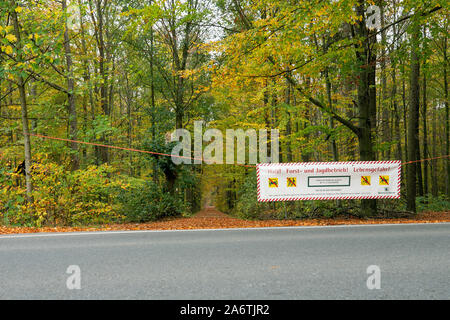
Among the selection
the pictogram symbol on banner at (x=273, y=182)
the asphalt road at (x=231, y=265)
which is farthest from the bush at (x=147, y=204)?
the asphalt road at (x=231, y=265)

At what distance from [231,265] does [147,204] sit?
29.7ft

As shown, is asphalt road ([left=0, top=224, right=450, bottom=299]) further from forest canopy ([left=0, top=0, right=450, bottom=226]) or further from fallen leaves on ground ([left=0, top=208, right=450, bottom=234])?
forest canopy ([left=0, top=0, right=450, bottom=226])

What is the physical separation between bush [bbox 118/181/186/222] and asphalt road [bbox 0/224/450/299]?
5653mm

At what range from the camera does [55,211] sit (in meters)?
10.3

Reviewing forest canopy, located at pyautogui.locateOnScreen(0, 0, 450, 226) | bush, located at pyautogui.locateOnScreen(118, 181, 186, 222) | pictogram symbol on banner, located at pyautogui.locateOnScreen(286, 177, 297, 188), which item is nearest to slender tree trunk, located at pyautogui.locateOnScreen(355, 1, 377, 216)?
forest canopy, located at pyautogui.locateOnScreen(0, 0, 450, 226)

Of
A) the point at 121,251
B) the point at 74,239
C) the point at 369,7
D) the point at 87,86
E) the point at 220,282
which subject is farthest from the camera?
the point at 87,86

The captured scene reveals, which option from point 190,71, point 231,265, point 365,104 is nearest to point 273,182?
point 365,104

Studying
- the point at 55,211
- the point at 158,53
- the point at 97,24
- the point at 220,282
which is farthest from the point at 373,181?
the point at 97,24

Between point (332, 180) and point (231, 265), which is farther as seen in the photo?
point (332, 180)

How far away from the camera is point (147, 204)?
1253 cm

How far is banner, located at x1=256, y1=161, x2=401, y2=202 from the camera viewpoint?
9.59 metres

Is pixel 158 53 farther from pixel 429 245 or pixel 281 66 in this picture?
pixel 429 245

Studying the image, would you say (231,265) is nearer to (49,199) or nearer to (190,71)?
(49,199)
